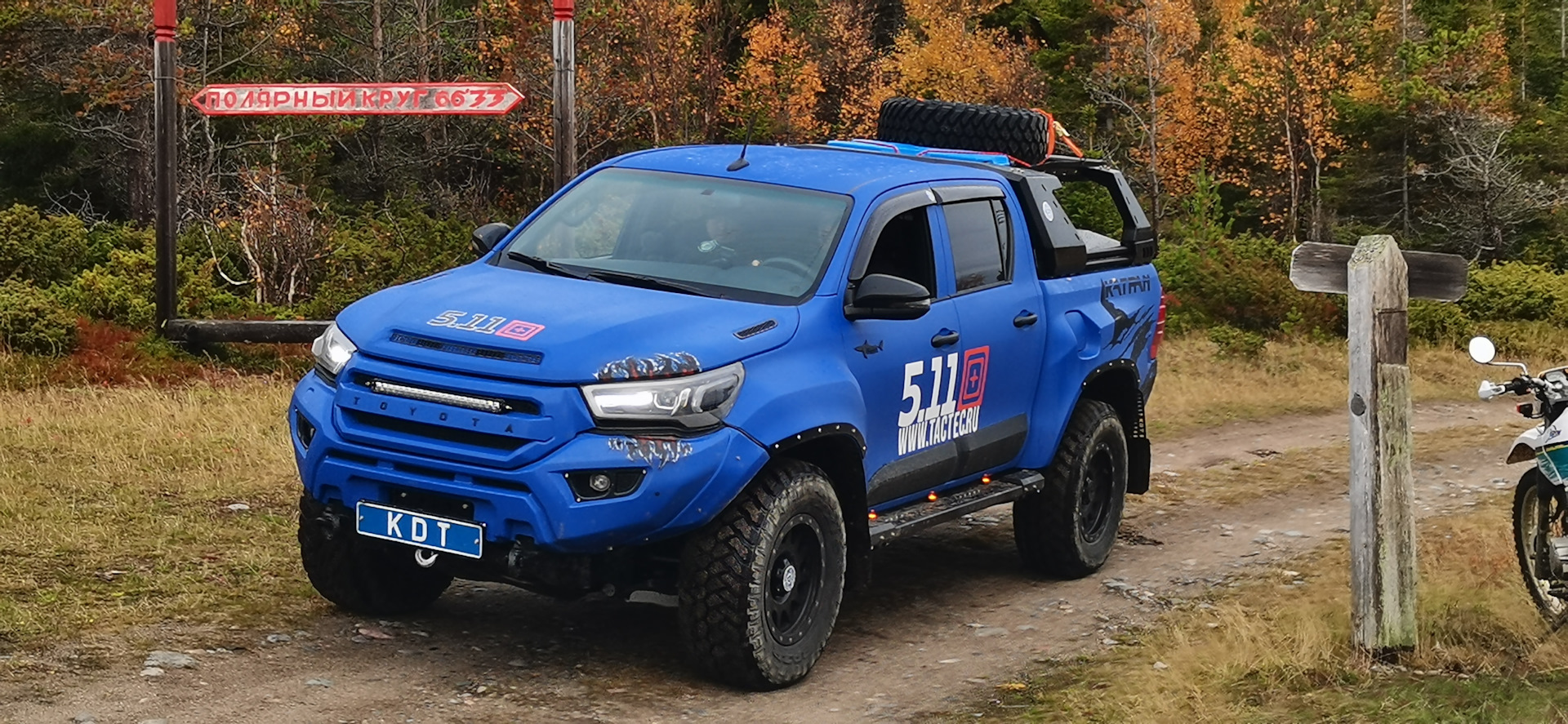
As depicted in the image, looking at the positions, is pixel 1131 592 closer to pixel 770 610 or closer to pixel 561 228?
pixel 770 610

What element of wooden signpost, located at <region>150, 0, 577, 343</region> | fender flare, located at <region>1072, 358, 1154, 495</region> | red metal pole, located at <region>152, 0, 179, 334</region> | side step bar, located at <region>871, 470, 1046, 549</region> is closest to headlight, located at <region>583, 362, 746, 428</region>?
side step bar, located at <region>871, 470, 1046, 549</region>

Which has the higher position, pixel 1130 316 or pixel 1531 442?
pixel 1130 316

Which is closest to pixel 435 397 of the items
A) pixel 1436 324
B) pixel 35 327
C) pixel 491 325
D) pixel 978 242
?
pixel 491 325

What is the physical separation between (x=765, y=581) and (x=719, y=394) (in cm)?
71

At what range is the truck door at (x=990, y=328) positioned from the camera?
25.7ft

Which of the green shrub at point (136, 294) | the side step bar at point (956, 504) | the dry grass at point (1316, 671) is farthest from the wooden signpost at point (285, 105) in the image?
the dry grass at point (1316, 671)

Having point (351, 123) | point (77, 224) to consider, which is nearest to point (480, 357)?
point (77, 224)

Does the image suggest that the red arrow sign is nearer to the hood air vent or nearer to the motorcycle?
the hood air vent

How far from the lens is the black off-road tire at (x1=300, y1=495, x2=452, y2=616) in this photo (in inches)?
279

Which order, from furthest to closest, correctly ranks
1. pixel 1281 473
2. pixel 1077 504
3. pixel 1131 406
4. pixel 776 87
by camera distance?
pixel 776 87 < pixel 1281 473 < pixel 1131 406 < pixel 1077 504

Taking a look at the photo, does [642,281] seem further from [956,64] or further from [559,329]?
[956,64]

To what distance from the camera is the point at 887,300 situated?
6.86 meters

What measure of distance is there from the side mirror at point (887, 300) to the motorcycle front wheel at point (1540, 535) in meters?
2.67

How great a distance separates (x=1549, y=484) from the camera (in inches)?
284
